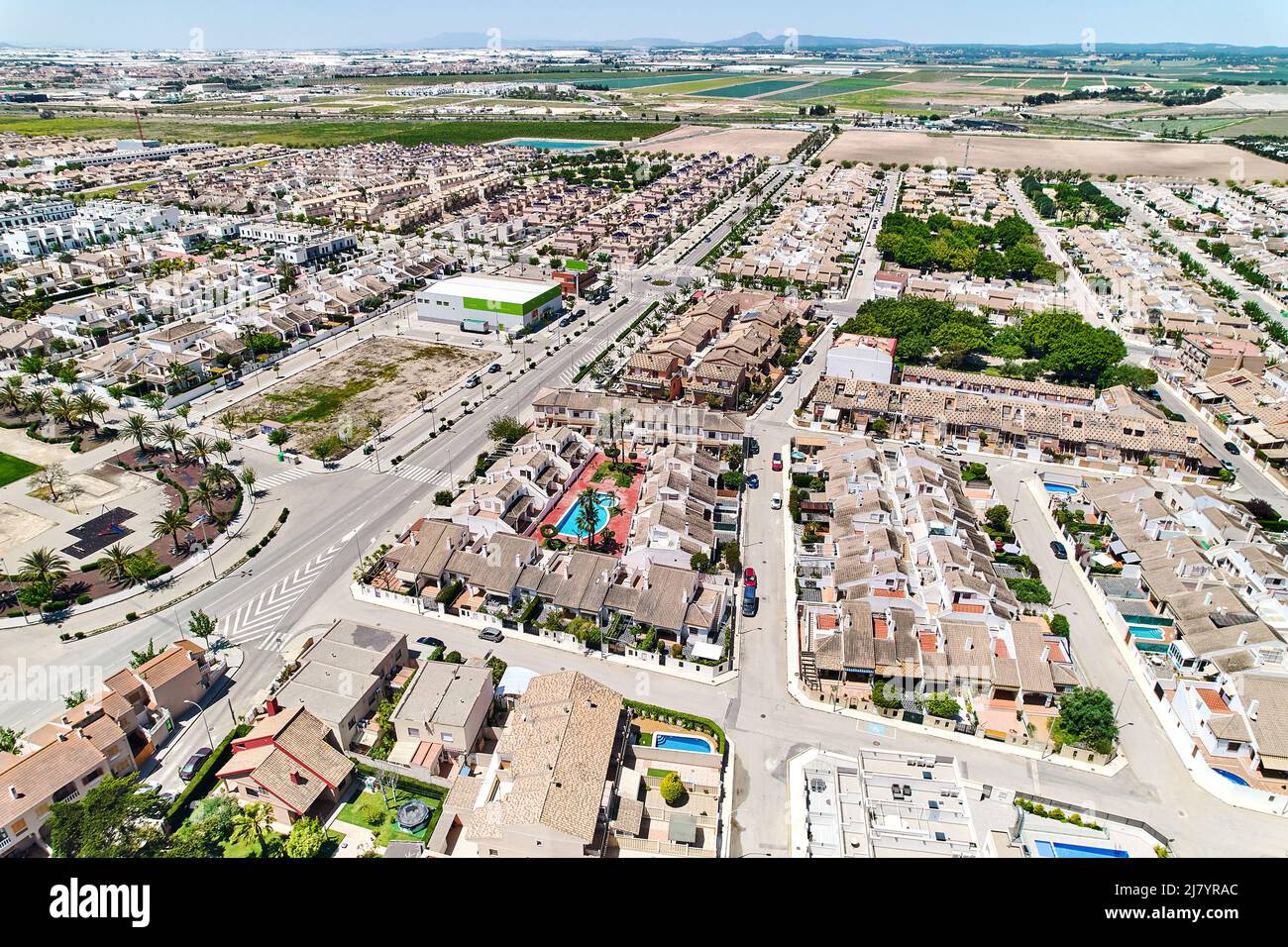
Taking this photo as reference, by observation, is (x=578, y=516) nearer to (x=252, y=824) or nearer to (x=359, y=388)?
(x=252, y=824)

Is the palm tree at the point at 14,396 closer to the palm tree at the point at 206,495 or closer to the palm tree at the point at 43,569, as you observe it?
the palm tree at the point at 206,495

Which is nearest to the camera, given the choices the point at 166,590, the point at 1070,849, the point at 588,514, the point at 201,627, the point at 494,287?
the point at 1070,849

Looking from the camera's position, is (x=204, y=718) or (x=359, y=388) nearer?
(x=204, y=718)

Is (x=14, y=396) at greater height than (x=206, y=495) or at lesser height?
greater

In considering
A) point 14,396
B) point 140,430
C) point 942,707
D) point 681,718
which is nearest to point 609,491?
point 681,718

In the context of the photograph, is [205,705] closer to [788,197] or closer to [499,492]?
[499,492]

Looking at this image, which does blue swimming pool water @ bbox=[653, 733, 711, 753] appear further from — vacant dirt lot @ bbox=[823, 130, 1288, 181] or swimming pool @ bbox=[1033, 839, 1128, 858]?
vacant dirt lot @ bbox=[823, 130, 1288, 181]

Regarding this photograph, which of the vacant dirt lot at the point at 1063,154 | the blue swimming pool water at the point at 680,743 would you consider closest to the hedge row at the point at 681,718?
the blue swimming pool water at the point at 680,743

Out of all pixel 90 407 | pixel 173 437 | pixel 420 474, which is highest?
pixel 90 407
